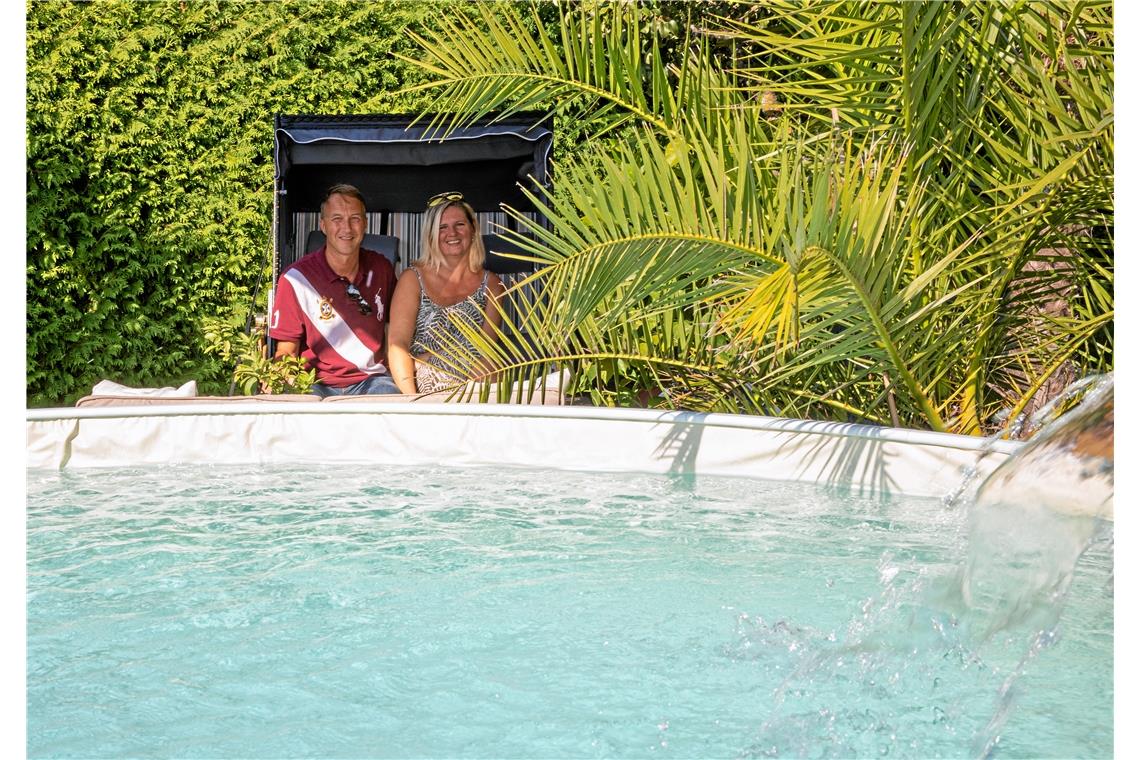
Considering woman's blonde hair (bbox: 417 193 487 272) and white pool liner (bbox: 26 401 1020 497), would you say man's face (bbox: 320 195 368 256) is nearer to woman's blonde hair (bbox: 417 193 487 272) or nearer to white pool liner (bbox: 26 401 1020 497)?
woman's blonde hair (bbox: 417 193 487 272)

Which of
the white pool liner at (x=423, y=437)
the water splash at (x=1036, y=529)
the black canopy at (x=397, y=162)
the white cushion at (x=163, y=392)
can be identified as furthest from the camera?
the black canopy at (x=397, y=162)

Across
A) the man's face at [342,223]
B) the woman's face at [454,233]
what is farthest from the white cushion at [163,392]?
the woman's face at [454,233]

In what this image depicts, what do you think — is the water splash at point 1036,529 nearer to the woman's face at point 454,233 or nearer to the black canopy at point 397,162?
the woman's face at point 454,233

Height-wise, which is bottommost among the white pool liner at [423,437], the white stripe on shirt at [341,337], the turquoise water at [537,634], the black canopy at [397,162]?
the turquoise water at [537,634]

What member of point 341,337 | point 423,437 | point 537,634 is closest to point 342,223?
point 341,337

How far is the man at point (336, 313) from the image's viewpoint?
618 centimetres

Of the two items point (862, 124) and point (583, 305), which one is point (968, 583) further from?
point (862, 124)

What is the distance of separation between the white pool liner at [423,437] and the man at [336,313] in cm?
121

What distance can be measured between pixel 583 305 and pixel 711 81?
1.47 metres

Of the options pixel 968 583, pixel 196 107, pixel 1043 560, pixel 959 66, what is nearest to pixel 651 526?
pixel 968 583

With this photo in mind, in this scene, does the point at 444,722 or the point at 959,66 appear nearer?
the point at 444,722

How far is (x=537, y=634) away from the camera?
270 cm

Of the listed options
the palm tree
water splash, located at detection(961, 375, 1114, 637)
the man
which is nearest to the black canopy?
the man

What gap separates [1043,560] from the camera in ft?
8.07
